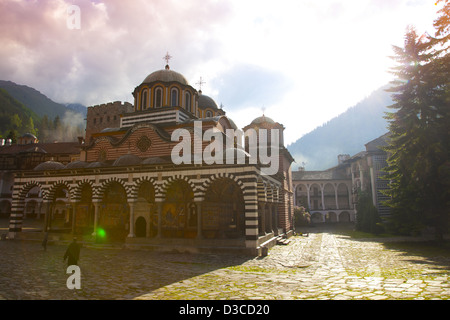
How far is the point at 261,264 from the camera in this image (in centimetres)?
1141

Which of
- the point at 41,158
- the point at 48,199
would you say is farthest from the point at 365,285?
the point at 41,158

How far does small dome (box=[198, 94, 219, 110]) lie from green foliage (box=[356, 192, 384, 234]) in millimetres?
18097

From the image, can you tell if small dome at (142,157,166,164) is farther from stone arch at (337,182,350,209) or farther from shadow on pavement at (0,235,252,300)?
stone arch at (337,182,350,209)

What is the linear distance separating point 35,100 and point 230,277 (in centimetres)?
17391

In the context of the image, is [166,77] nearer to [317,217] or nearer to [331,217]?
[317,217]

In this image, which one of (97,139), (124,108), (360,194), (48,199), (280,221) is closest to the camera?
(48,199)

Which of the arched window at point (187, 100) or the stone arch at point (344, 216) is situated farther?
the stone arch at point (344, 216)

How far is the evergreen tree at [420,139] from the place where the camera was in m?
16.0

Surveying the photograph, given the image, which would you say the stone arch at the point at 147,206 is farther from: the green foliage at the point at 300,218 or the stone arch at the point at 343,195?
the stone arch at the point at 343,195

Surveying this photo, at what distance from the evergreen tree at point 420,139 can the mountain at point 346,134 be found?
125451 mm

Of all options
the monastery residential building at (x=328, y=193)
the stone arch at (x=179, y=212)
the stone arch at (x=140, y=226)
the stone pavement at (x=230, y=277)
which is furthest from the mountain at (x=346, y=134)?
the stone pavement at (x=230, y=277)

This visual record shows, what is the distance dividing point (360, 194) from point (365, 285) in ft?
80.2

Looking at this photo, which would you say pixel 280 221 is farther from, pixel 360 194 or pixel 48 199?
pixel 48 199

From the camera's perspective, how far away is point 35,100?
149m
